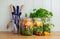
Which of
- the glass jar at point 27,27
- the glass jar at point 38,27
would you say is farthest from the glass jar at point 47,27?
the glass jar at point 27,27

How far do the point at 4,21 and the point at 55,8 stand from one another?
60 cm

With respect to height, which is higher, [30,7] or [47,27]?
[30,7]

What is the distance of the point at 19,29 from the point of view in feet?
5.33

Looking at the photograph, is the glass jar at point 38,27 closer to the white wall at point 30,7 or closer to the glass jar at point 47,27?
the glass jar at point 47,27

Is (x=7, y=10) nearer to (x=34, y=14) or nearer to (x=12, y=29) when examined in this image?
(x=12, y=29)

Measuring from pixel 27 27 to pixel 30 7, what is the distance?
0.31 metres

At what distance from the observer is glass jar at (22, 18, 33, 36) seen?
1521 mm

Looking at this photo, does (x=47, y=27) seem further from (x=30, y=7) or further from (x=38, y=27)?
(x=30, y=7)

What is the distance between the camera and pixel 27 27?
1.52 metres

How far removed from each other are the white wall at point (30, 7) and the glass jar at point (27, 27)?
21cm

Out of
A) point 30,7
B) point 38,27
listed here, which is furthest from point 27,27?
point 30,7

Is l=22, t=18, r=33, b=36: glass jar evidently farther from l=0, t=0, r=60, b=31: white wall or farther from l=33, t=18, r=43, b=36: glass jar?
l=0, t=0, r=60, b=31: white wall

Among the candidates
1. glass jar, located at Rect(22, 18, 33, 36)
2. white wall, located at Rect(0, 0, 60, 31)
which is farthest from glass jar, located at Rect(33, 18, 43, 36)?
white wall, located at Rect(0, 0, 60, 31)

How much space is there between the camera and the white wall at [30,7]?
1.73 m
